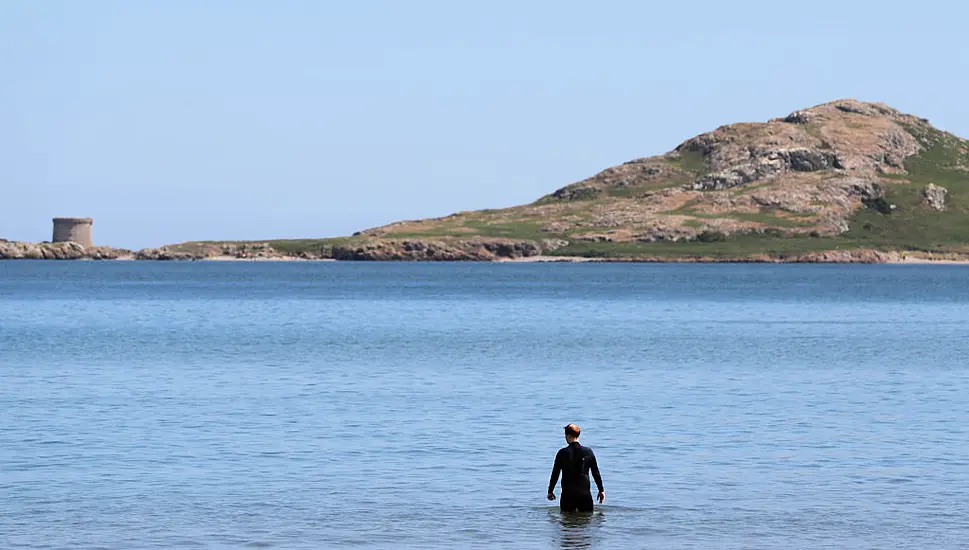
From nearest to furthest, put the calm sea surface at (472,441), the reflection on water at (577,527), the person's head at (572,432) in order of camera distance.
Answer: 1. the reflection on water at (577,527)
2. the person's head at (572,432)
3. the calm sea surface at (472,441)

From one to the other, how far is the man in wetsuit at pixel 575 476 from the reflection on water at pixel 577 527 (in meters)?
0.20

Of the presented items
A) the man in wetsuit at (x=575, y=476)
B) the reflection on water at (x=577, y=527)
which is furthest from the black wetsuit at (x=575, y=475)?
the reflection on water at (x=577, y=527)

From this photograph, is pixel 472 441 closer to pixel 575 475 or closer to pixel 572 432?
pixel 575 475

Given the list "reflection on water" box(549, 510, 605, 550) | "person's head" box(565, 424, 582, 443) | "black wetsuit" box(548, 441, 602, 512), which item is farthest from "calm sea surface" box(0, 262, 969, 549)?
"person's head" box(565, 424, 582, 443)

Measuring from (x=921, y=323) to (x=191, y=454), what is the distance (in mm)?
92269

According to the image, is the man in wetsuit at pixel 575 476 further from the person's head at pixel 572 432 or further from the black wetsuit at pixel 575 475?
the person's head at pixel 572 432

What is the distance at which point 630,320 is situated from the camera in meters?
127

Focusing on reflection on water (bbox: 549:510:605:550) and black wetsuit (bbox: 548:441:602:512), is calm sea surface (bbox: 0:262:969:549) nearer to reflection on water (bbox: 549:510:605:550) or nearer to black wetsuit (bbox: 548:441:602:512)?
reflection on water (bbox: 549:510:605:550)

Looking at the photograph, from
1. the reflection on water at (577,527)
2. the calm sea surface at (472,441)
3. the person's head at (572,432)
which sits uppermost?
the person's head at (572,432)

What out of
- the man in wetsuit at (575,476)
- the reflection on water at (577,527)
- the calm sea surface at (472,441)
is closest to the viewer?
the reflection on water at (577,527)

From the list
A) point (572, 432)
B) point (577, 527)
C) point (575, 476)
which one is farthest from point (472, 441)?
point (572, 432)

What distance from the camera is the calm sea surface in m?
31.4

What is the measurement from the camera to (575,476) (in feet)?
105

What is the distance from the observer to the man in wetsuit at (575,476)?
31656 mm
